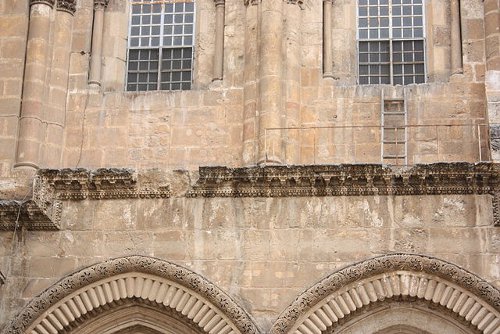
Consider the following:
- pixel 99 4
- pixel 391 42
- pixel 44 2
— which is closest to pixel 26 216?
pixel 44 2

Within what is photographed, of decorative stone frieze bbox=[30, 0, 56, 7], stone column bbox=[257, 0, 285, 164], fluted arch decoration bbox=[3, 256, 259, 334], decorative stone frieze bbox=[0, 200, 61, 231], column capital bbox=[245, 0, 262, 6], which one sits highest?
decorative stone frieze bbox=[30, 0, 56, 7]

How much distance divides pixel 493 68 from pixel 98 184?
6.41 m

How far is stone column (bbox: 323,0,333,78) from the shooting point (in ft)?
67.6

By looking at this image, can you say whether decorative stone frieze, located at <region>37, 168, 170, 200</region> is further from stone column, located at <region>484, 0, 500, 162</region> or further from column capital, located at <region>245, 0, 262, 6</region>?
stone column, located at <region>484, 0, 500, 162</region>

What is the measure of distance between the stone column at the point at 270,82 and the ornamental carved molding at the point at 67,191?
5.51ft

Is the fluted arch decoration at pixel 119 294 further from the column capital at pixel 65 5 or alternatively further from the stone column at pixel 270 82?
the column capital at pixel 65 5

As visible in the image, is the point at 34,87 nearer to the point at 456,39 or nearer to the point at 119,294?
the point at 119,294

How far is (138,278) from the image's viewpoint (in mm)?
19281

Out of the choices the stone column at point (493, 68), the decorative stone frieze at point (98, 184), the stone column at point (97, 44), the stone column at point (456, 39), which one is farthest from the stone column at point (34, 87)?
the stone column at point (493, 68)

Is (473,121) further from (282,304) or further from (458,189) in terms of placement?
(282,304)

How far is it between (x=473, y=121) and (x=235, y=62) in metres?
3.93

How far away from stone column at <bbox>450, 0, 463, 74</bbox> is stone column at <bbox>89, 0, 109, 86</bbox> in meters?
5.75

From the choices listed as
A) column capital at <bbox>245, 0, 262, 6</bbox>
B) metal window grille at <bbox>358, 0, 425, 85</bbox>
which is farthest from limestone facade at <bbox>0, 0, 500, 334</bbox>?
metal window grille at <bbox>358, 0, 425, 85</bbox>

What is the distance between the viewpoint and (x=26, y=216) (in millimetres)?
19656
